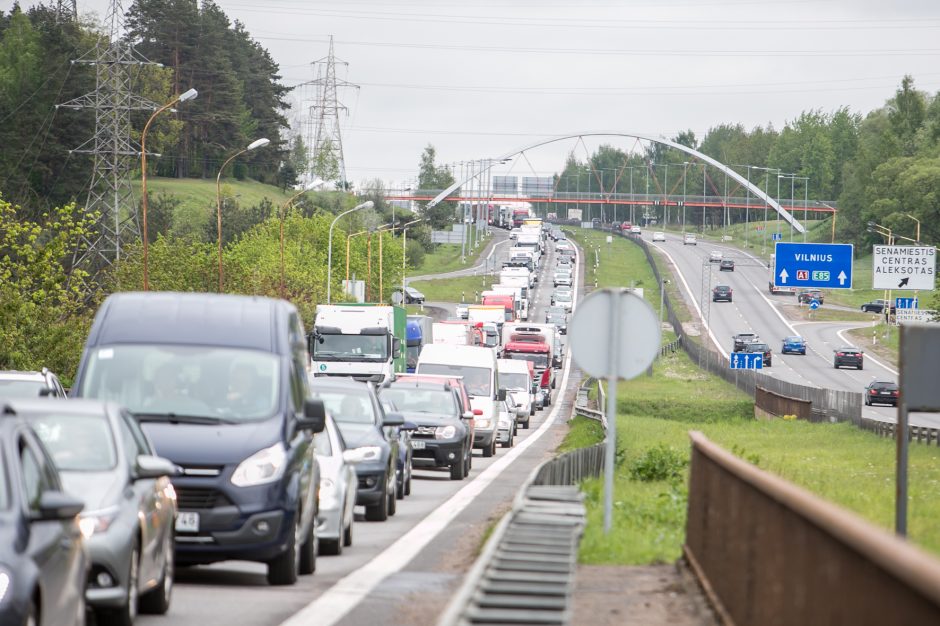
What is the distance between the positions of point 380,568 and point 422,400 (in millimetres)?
16972

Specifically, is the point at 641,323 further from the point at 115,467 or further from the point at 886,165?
the point at 886,165

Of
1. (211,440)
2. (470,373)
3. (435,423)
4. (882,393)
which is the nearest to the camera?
(211,440)

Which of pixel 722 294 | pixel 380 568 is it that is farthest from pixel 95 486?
pixel 722 294

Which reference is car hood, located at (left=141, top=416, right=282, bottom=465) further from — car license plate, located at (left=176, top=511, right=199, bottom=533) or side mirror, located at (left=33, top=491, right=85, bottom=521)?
side mirror, located at (left=33, top=491, right=85, bottom=521)

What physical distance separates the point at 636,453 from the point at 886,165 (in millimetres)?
133442

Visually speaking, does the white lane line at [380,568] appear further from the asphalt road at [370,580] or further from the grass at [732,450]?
the grass at [732,450]

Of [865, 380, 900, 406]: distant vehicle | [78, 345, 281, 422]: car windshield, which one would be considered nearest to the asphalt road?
[78, 345, 281, 422]: car windshield

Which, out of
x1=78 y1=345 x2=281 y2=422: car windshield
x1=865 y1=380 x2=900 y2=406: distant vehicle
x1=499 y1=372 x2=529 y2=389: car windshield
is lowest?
x1=865 y1=380 x2=900 y2=406: distant vehicle

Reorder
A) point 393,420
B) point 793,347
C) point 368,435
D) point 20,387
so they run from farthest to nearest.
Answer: point 793,347 → point 20,387 → point 393,420 → point 368,435

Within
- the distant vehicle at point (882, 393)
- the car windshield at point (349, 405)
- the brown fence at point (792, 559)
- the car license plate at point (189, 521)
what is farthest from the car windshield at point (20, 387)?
the distant vehicle at point (882, 393)

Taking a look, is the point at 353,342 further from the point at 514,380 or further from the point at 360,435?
the point at 360,435

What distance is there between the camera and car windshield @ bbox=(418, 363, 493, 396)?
43.9 metres

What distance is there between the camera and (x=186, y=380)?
14172mm

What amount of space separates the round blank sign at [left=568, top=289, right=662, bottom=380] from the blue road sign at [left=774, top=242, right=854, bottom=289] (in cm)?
4487
